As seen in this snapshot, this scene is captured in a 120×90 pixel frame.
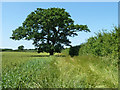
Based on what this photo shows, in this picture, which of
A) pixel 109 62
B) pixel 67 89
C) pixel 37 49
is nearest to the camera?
pixel 67 89

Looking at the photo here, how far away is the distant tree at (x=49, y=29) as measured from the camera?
104 feet

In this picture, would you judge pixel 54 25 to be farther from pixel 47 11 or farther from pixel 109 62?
pixel 109 62

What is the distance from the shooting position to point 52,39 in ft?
109

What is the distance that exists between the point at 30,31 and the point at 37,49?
4324 millimetres

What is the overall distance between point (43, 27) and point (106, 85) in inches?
1149

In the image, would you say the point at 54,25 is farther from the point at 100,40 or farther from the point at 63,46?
the point at 100,40

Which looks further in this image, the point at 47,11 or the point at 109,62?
the point at 47,11

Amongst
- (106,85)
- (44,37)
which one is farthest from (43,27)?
(106,85)

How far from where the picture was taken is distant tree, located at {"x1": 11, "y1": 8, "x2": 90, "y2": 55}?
31.8 meters

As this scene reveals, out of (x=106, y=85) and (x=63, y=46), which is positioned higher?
(x=63, y=46)

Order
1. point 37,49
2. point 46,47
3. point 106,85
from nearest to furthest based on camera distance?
point 106,85
point 46,47
point 37,49

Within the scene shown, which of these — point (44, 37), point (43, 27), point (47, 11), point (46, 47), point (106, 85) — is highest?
point (47, 11)

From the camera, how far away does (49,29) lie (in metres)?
33.9

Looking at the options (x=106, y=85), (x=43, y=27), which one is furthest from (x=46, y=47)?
(x=106, y=85)
